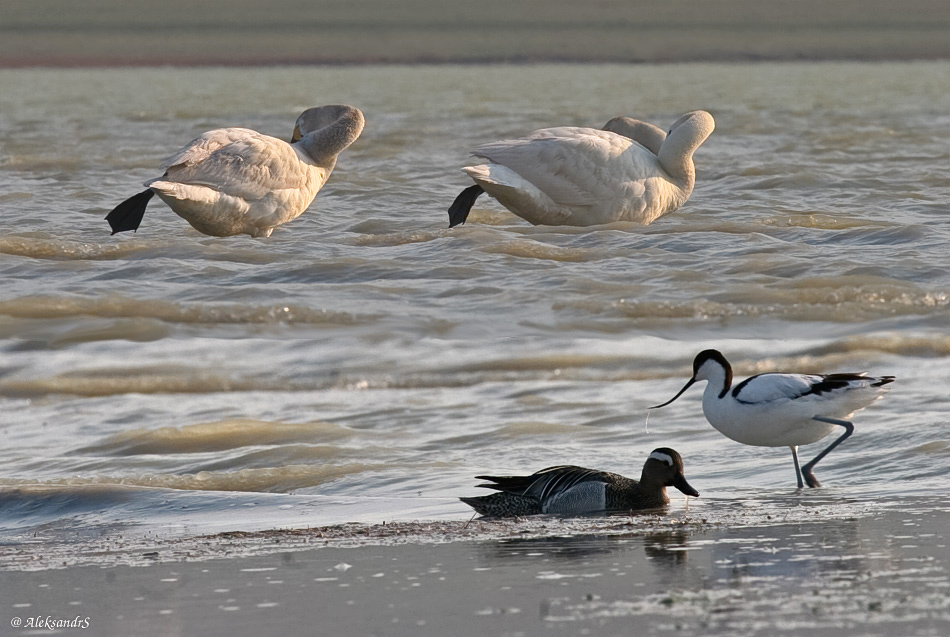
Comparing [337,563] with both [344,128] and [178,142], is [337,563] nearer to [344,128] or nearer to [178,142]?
[344,128]

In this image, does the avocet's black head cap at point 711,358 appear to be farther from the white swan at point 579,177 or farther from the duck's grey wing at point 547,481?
the white swan at point 579,177

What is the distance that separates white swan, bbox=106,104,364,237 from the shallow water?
0.24 m

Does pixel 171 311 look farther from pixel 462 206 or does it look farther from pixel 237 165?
pixel 462 206

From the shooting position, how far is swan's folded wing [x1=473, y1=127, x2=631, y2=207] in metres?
12.3

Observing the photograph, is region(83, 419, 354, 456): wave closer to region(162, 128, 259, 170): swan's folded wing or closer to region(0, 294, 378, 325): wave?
region(0, 294, 378, 325): wave

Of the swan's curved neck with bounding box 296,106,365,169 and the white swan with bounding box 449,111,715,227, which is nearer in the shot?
the white swan with bounding box 449,111,715,227

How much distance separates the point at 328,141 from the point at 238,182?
51.4 inches

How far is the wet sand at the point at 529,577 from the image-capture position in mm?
4168

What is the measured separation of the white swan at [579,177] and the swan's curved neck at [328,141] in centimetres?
109

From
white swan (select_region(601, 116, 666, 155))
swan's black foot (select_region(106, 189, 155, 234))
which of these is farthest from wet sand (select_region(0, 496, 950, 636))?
white swan (select_region(601, 116, 666, 155))

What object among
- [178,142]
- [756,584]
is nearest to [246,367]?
[756,584]

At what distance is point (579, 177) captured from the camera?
1227 cm

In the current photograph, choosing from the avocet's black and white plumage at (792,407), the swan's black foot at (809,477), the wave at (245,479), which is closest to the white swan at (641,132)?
the avocet's black and white plumage at (792,407)

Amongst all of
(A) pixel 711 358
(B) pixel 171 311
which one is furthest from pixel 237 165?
(A) pixel 711 358
